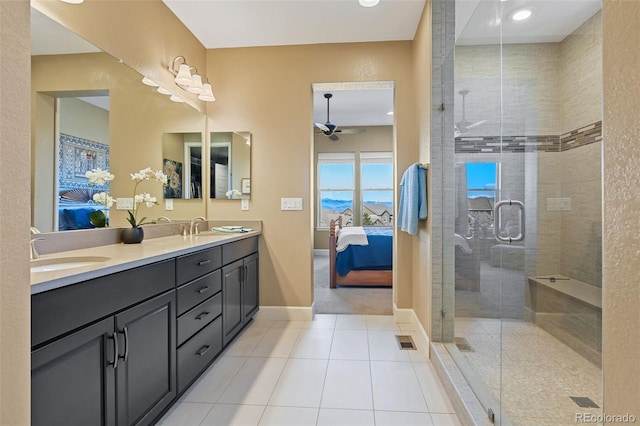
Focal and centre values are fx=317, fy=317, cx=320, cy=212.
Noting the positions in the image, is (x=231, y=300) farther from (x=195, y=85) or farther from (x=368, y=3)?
(x=368, y=3)

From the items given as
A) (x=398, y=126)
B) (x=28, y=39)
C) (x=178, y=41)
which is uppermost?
(x=178, y=41)

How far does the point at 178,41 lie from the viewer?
274cm

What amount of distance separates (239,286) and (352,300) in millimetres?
1633

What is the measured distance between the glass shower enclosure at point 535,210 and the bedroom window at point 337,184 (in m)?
5.31

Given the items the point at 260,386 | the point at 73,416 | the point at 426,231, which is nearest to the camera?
A: the point at 73,416

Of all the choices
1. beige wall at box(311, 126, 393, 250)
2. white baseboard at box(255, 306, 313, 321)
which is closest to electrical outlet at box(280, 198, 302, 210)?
white baseboard at box(255, 306, 313, 321)

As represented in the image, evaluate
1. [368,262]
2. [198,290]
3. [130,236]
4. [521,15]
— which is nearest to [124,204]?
Answer: [130,236]

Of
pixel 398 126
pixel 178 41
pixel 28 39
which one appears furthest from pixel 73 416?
pixel 398 126

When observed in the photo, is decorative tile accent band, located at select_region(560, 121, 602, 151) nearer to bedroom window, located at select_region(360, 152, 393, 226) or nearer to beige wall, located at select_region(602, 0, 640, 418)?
beige wall, located at select_region(602, 0, 640, 418)

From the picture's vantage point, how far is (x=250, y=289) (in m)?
2.91

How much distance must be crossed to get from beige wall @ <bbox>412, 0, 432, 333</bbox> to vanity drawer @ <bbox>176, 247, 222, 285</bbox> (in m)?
1.56

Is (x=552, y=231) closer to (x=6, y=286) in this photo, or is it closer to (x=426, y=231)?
(x=426, y=231)

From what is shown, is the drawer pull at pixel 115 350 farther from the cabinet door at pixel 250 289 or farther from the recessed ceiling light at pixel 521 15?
the recessed ceiling light at pixel 521 15

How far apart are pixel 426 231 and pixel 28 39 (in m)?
2.43
